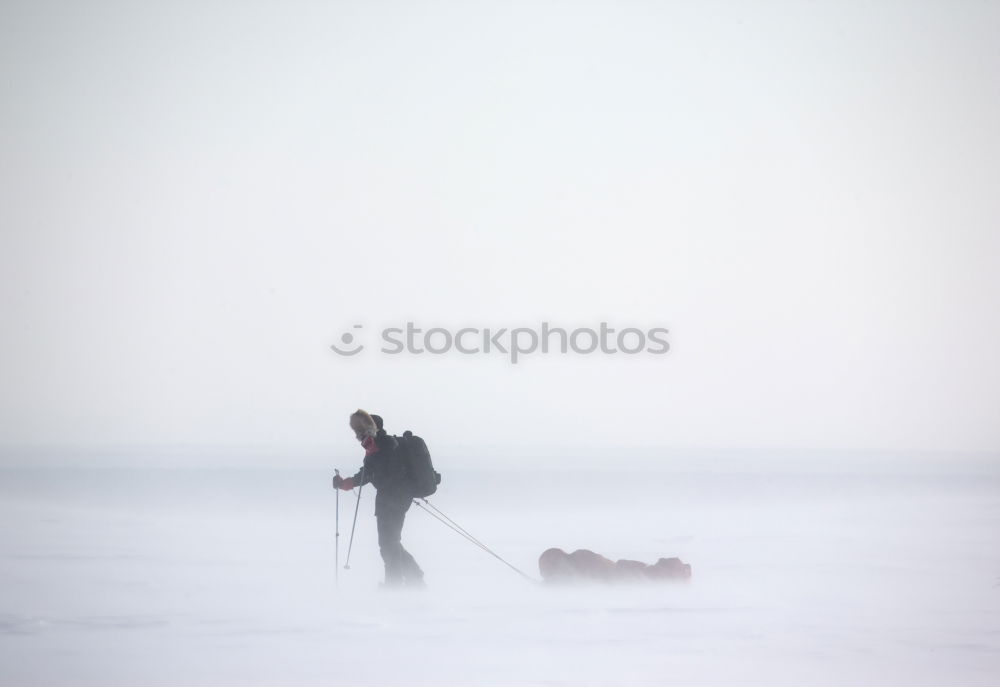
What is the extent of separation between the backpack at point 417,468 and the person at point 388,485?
3cm

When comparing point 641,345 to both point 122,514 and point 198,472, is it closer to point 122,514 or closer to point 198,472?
point 122,514

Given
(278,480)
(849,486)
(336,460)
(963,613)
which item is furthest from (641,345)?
(336,460)

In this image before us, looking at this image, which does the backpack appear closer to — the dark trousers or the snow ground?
the dark trousers

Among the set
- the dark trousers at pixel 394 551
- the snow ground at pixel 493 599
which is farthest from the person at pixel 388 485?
the snow ground at pixel 493 599

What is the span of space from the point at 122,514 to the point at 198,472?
13.2 feet

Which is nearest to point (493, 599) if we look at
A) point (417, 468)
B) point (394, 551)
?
point (394, 551)

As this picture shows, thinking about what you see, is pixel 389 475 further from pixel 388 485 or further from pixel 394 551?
pixel 394 551

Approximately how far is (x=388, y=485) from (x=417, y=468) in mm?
171

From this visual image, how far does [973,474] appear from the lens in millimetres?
12750

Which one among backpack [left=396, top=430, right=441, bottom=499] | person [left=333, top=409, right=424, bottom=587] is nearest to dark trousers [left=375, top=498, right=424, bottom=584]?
person [left=333, top=409, right=424, bottom=587]

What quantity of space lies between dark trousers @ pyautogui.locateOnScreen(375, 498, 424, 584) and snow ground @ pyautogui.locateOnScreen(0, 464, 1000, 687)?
13 centimetres

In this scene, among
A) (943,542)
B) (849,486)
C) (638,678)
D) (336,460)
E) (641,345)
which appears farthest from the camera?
(336,460)

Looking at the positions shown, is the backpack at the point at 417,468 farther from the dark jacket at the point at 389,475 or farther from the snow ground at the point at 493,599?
the snow ground at the point at 493,599

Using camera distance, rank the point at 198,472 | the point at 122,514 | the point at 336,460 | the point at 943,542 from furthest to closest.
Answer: the point at 336,460
the point at 198,472
the point at 122,514
the point at 943,542
